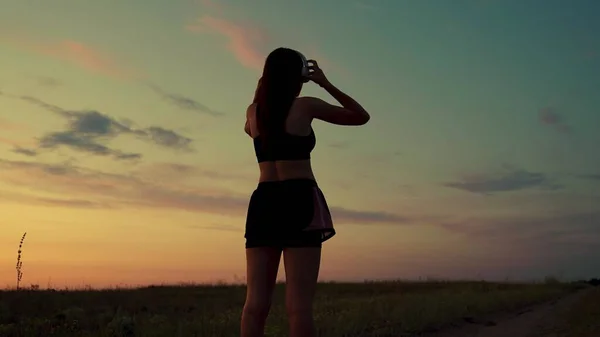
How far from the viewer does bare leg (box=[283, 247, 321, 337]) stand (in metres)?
4.39

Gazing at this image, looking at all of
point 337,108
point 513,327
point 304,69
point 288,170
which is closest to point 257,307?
point 288,170

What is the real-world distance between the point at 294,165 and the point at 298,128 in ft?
0.78

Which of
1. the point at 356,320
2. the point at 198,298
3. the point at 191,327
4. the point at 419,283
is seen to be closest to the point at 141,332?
the point at 191,327

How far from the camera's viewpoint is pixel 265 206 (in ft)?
14.9

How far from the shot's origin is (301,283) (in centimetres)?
440

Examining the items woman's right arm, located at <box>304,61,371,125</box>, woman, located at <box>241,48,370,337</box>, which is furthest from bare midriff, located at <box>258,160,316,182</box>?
woman's right arm, located at <box>304,61,371,125</box>

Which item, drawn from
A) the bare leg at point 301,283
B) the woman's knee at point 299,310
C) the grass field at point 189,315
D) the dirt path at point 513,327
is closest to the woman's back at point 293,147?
the bare leg at point 301,283

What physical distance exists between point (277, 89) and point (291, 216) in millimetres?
825

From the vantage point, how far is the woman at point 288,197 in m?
4.43

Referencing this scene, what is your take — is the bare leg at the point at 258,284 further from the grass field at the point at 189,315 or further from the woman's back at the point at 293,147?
the grass field at the point at 189,315

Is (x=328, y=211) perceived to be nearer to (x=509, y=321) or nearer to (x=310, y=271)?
(x=310, y=271)

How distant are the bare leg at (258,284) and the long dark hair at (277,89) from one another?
2.40 feet

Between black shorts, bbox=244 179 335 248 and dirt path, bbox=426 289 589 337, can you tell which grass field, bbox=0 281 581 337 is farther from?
black shorts, bbox=244 179 335 248

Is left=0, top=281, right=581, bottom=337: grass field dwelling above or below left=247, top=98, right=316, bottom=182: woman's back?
below
